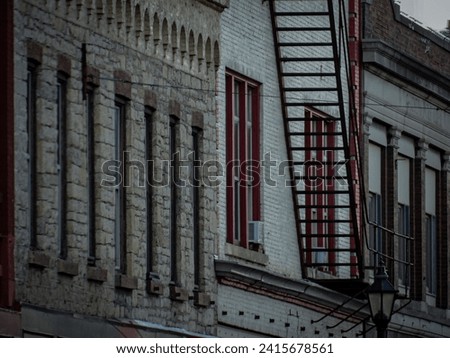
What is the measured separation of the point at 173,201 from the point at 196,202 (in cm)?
91

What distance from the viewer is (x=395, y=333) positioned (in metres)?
46.1

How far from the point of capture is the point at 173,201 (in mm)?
35000

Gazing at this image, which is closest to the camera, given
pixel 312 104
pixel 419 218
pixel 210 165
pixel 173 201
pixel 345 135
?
pixel 173 201

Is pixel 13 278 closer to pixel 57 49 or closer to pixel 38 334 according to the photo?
pixel 38 334

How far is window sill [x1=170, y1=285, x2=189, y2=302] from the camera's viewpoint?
34.4 m

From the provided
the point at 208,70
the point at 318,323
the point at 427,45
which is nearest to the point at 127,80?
the point at 208,70

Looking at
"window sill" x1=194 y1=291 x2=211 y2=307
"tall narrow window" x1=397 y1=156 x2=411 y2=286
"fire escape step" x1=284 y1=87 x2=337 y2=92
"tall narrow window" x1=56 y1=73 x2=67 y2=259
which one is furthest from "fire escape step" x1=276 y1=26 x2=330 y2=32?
"tall narrow window" x1=56 y1=73 x2=67 y2=259

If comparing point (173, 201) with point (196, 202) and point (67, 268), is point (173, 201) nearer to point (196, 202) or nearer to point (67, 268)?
point (196, 202)

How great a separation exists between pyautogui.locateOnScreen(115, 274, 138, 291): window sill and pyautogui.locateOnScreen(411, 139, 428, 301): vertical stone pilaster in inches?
668

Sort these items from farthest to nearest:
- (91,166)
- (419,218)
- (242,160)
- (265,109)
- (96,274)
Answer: (419,218), (265,109), (242,160), (91,166), (96,274)

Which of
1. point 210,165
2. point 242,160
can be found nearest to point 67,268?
point 210,165

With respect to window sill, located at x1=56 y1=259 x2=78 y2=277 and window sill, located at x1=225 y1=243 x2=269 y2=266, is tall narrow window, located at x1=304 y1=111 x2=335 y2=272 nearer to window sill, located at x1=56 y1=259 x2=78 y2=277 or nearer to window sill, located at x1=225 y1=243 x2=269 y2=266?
window sill, located at x1=225 y1=243 x2=269 y2=266

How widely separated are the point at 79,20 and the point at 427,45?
64.1ft

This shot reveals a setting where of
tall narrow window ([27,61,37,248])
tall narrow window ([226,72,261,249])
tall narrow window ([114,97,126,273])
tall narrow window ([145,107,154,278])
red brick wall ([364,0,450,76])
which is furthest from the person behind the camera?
red brick wall ([364,0,450,76])
